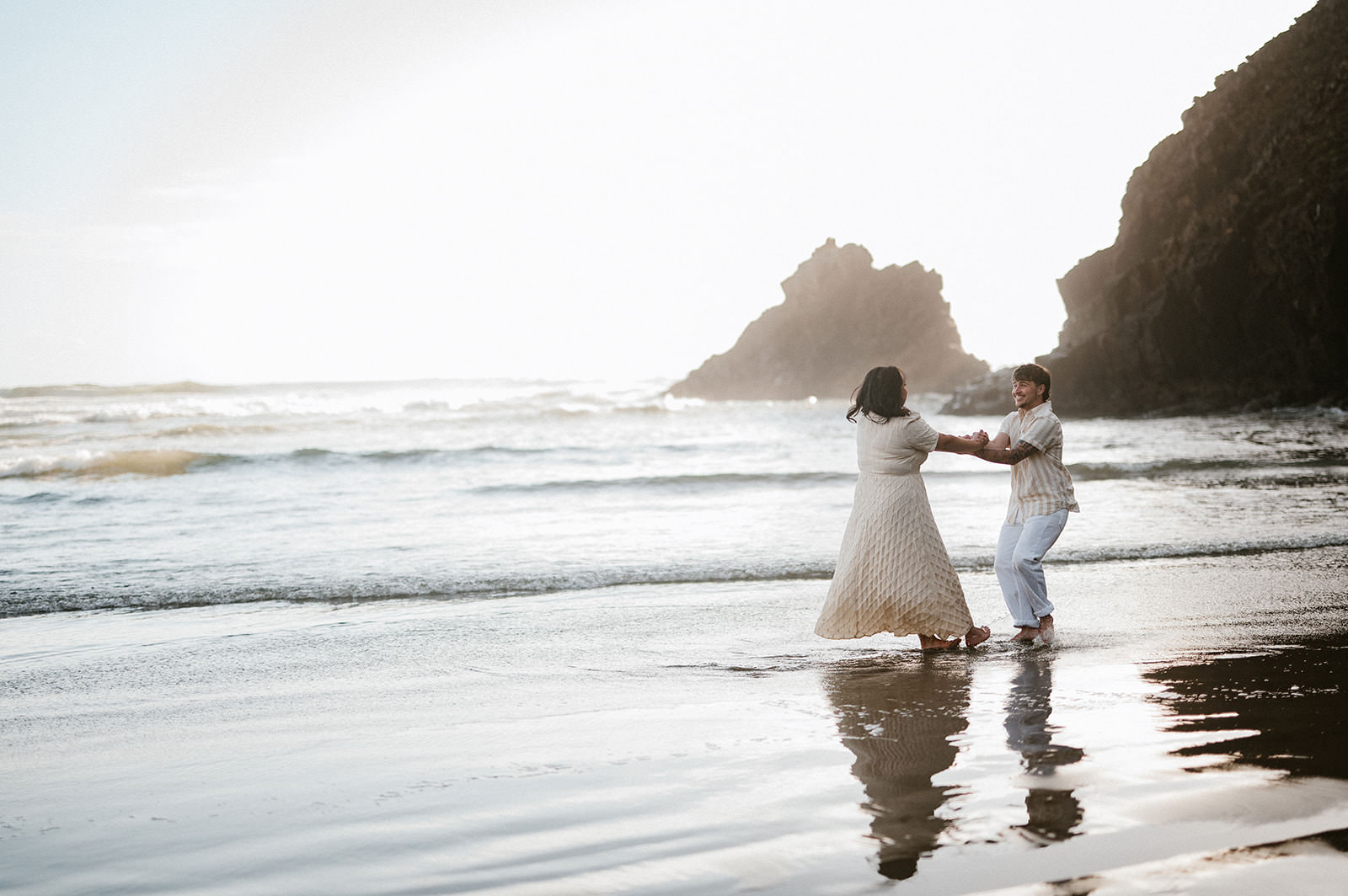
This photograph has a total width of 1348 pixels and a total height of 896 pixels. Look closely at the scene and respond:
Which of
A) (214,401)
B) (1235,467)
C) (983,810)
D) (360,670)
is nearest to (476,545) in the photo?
(360,670)

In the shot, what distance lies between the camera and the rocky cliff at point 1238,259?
33.3 meters

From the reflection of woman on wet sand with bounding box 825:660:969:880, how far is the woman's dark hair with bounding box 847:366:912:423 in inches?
59.5

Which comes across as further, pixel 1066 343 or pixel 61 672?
pixel 1066 343

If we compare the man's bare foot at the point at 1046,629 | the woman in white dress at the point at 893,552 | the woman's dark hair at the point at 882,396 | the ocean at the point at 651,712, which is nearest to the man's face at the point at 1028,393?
the woman in white dress at the point at 893,552

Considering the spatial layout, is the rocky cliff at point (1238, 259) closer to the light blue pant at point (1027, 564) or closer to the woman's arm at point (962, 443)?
the light blue pant at point (1027, 564)

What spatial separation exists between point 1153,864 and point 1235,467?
16.7 m

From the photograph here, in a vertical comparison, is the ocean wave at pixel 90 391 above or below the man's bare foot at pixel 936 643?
above

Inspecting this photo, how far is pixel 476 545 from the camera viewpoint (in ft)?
37.1

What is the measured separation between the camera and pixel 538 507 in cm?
1503

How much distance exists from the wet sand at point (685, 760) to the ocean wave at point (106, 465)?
16.9 meters

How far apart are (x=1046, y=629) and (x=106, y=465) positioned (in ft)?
75.6

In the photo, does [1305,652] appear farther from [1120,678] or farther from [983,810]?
[983,810]

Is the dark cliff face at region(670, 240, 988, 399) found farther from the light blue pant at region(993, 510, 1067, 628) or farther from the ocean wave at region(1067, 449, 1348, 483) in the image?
the light blue pant at region(993, 510, 1067, 628)

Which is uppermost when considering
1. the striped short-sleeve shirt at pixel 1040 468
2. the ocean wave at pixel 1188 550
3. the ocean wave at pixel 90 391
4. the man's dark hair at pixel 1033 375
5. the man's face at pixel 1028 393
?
the ocean wave at pixel 90 391
